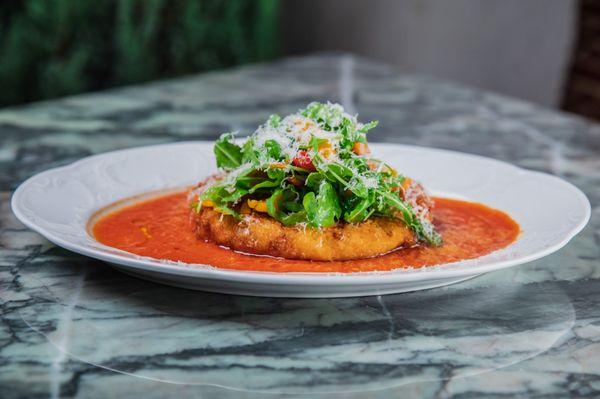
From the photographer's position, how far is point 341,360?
150 centimetres

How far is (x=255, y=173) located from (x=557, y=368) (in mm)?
821

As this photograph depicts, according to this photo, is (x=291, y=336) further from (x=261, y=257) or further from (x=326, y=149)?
(x=326, y=149)

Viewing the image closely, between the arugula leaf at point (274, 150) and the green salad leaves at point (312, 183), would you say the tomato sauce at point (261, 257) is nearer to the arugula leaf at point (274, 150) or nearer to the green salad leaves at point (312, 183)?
the green salad leaves at point (312, 183)

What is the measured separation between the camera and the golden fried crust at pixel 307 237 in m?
1.84

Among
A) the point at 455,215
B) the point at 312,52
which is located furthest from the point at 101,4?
the point at 455,215

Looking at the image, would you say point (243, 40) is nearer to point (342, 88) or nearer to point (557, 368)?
point (342, 88)

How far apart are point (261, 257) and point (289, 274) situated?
29cm

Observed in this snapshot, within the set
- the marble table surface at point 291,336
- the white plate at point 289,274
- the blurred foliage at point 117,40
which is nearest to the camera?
the marble table surface at point 291,336

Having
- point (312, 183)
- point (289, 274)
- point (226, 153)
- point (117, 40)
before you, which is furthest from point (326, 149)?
point (117, 40)

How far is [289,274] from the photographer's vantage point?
1.60 meters

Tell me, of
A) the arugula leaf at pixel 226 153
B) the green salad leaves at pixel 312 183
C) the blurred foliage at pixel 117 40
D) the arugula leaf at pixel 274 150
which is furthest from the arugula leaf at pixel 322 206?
the blurred foliage at pixel 117 40

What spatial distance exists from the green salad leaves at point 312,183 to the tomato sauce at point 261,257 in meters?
0.08

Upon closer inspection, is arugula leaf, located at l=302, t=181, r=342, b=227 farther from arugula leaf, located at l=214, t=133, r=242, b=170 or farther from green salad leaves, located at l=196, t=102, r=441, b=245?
arugula leaf, located at l=214, t=133, r=242, b=170

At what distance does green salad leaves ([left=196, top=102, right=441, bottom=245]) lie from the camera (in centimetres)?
189
